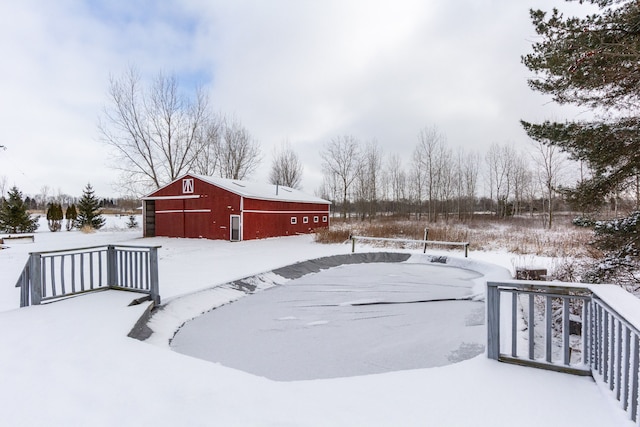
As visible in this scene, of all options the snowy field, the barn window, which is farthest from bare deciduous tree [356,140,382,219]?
Answer: the snowy field

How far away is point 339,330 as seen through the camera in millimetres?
4332

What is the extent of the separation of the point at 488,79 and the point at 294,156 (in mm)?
24174

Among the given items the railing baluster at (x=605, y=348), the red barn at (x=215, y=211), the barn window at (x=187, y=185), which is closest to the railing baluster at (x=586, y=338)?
the railing baluster at (x=605, y=348)

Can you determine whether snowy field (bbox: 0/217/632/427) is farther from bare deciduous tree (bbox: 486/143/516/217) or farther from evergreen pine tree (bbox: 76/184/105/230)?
bare deciduous tree (bbox: 486/143/516/217)

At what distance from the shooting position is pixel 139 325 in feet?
12.1

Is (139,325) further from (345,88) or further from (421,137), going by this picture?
(421,137)

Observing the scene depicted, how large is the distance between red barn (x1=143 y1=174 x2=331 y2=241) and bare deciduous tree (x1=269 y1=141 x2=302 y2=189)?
15264 millimetres

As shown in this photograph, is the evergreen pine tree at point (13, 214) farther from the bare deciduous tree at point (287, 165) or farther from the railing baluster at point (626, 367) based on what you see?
the railing baluster at point (626, 367)

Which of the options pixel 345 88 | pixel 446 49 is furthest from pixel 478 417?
pixel 345 88

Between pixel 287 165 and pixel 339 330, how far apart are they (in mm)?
29462

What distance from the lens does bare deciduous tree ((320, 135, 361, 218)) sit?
30.1m

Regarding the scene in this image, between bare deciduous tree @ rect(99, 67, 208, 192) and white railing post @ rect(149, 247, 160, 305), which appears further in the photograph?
bare deciduous tree @ rect(99, 67, 208, 192)

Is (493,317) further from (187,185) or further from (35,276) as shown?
(187,185)

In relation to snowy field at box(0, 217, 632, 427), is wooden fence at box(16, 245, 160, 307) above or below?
above
